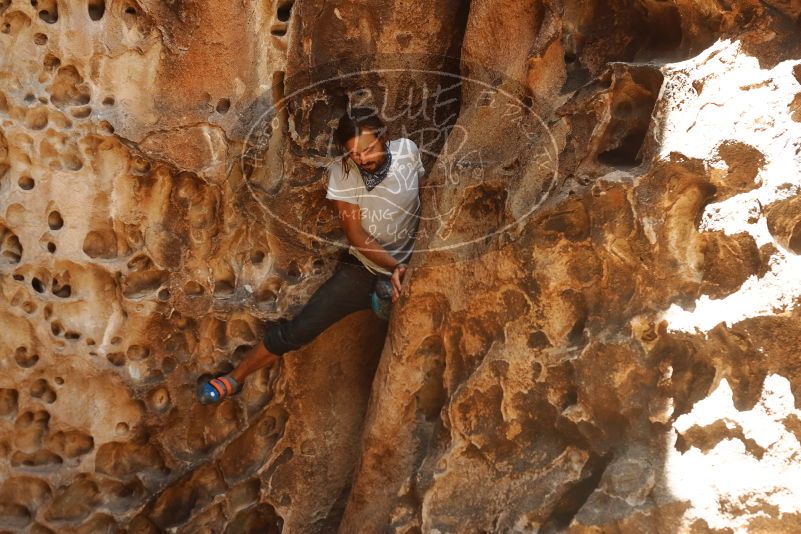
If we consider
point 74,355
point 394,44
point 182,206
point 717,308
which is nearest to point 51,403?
point 74,355

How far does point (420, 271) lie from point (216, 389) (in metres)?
0.72

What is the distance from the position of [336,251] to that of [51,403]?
94cm

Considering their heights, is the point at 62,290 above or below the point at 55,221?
below

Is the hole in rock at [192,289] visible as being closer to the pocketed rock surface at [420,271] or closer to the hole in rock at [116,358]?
the pocketed rock surface at [420,271]

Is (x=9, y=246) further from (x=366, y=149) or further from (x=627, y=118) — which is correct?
(x=627, y=118)

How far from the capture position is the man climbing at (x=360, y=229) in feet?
8.73

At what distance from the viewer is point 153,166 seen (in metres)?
2.85

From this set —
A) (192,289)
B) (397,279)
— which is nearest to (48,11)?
(192,289)

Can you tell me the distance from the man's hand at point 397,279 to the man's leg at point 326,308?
0.11 m

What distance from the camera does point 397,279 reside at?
2.75 metres

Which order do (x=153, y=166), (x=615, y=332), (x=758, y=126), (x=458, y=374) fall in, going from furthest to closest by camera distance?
(x=153, y=166) → (x=458, y=374) → (x=615, y=332) → (x=758, y=126)

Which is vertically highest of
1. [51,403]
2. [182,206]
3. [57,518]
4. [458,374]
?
[182,206]

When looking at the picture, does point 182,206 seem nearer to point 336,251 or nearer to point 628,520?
point 336,251

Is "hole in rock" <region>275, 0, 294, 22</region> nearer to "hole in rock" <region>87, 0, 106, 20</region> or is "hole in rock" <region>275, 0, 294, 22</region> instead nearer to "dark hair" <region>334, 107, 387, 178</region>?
"dark hair" <region>334, 107, 387, 178</region>
